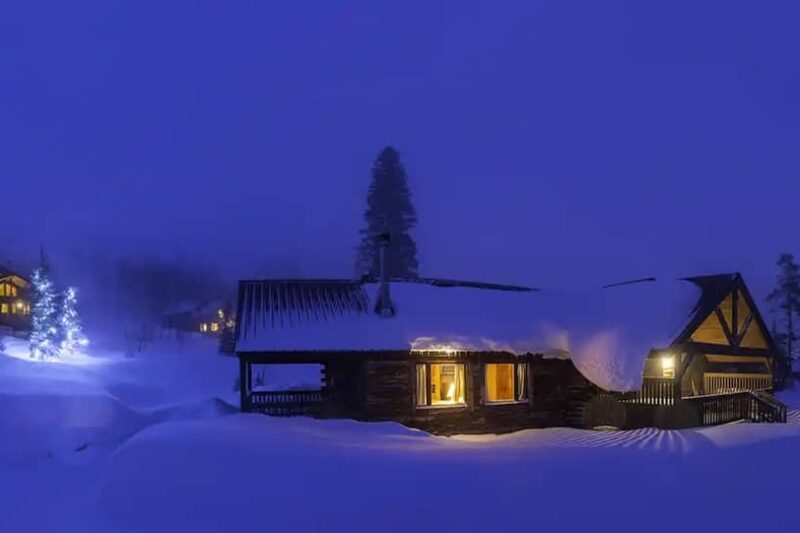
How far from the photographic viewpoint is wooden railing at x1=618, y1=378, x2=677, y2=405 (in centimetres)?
2136

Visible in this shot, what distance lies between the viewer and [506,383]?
75.7 feet

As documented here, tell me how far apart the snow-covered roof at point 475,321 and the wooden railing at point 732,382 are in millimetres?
3634

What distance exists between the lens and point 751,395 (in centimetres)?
2186

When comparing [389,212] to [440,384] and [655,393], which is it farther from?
[655,393]

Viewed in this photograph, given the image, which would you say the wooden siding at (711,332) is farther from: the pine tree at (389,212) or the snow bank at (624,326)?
the pine tree at (389,212)

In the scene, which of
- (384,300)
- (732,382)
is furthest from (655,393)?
(384,300)

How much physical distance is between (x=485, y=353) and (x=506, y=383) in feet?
7.22

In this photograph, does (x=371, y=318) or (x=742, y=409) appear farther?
(x=371, y=318)

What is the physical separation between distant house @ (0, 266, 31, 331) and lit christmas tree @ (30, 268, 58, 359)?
17.1 m

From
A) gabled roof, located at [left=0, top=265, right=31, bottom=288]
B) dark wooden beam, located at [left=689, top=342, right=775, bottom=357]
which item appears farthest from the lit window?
gabled roof, located at [left=0, top=265, right=31, bottom=288]

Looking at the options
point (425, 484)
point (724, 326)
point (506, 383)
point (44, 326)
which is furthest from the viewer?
point (44, 326)

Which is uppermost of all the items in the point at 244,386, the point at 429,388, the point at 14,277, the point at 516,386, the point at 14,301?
the point at 14,277

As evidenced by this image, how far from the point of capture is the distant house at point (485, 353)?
20.6 metres

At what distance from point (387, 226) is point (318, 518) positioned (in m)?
43.6
